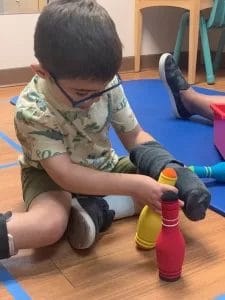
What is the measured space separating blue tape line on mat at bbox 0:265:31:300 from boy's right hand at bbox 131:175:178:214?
21 centimetres

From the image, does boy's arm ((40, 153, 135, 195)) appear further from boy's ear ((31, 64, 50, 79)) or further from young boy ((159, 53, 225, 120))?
young boy ((159, 53, 225, 120))

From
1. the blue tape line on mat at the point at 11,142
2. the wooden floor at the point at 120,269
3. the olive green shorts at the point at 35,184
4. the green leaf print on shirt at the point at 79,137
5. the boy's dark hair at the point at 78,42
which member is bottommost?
the blue tape line on mat at the point at 11,142

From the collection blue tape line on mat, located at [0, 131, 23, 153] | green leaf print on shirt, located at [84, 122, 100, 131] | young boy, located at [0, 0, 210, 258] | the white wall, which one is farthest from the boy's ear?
the white wall

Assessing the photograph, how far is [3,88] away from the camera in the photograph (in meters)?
2.01

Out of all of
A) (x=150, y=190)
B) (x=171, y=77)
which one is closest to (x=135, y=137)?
(x=150, y=190)

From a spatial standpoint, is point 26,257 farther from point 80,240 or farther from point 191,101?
point 191,101

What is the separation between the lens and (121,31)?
229cm

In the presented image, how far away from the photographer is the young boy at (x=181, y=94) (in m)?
1.37

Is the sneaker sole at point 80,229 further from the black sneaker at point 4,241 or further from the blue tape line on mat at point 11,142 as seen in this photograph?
the blue tape line on mat at point 11,142

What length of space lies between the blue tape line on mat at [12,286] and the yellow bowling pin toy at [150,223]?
0.20m

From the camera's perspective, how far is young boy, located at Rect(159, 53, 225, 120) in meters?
1.37

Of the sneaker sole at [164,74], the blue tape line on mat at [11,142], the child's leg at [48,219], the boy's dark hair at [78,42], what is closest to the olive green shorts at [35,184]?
the child's leg at [48,219]

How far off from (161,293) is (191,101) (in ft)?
2.58

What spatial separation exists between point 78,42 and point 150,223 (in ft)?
0.94
